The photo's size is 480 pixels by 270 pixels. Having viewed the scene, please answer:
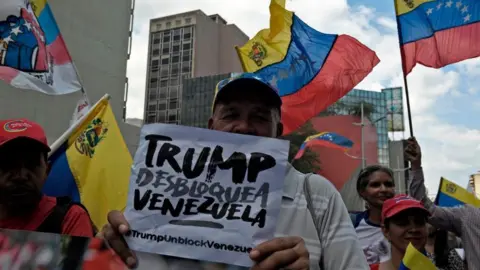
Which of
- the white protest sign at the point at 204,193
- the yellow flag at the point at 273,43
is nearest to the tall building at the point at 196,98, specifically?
the yellow flag at the point at 273,43

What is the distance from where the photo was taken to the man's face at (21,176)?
2.06 m

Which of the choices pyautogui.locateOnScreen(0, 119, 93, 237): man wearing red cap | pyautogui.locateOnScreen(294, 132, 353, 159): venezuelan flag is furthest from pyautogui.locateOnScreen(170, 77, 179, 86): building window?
pyautogui.locateOnScreen(0, 119, 93, 237): man wearing red cap

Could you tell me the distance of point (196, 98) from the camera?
62188mm

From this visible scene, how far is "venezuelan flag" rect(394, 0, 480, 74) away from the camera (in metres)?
4.74

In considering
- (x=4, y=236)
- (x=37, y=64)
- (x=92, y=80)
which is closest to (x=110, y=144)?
(x=37, y=64)

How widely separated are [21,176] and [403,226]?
2047mm

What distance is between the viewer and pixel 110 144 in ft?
13.9

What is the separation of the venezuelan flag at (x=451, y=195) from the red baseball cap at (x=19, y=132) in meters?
4.87

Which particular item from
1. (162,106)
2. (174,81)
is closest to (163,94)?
(162,106)

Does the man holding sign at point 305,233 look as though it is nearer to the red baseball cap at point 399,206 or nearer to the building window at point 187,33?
the red baseball cap at point 399,206

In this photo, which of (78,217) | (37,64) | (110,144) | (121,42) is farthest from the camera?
A: (121,42)

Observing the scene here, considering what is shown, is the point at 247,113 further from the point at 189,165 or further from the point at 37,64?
the point at 37,64

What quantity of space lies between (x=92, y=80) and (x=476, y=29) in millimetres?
9258

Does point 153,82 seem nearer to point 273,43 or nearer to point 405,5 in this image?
point 273,43
